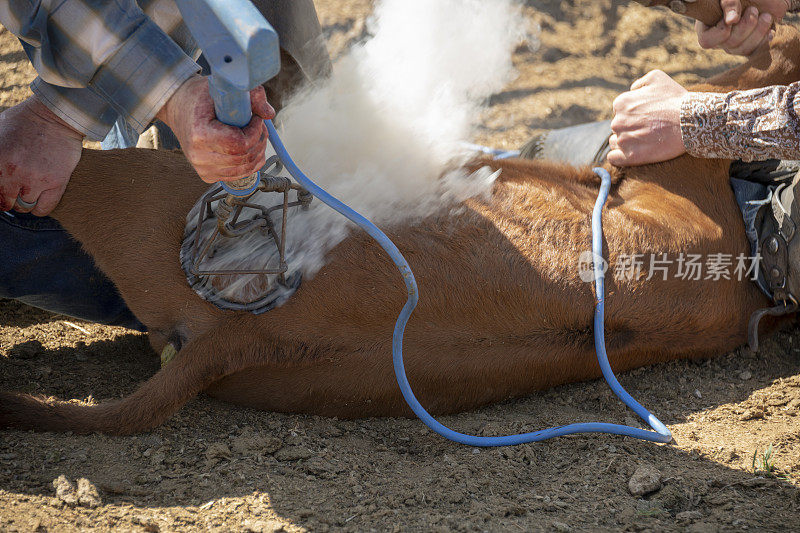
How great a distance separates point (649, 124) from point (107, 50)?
5.83 feet

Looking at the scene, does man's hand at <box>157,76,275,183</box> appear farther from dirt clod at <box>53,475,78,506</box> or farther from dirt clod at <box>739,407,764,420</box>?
dirt clod at <box>739,407,764,420</box>

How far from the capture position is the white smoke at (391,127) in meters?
1.99

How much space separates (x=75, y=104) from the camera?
176 cm

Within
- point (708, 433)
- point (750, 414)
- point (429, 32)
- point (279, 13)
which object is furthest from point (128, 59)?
point (750, 414)

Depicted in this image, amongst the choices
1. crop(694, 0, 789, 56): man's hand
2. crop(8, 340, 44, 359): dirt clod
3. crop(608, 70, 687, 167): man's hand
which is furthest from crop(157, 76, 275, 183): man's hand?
crop(694, 0, 789, 56): man's hand

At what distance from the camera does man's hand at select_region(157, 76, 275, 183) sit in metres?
1.48

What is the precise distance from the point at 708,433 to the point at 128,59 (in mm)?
1971

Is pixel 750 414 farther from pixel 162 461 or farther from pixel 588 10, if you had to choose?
pixel 588 10

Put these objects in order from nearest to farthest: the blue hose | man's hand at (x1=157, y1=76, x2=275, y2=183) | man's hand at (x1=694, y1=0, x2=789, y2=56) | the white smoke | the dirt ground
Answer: man's hand at (x1=157, y1=76, x2=275, y2=183), the dirt ground, the blue hose, the white smoke, man's hand at (x1=694, y1=0, x2=789, y2=56)

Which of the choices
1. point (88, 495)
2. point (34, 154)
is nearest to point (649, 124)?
point (34, 154)

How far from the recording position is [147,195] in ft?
6.61

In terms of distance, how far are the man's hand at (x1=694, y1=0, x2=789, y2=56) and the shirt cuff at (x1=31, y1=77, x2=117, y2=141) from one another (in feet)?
7.32

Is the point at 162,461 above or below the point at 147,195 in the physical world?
below

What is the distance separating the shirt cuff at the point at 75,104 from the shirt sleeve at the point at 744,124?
1851 millimetres
